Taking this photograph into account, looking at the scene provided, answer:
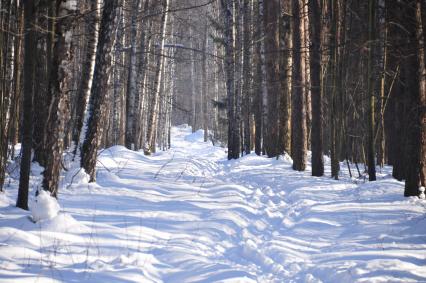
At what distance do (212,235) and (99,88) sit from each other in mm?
3783

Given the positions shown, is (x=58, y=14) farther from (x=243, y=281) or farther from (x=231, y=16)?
(x=231, y=16)

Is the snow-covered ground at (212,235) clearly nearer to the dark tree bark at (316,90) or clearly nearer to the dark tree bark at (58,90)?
the dark tree bark at (58,90)

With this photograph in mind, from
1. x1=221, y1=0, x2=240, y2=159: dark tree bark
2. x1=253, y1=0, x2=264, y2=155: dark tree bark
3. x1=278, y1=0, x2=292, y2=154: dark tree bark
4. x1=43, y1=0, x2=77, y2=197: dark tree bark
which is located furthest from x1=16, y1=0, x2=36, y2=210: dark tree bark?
x1=253, y1=0, x2=264, y2=155: dark tree bark

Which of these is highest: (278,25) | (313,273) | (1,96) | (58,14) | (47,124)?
(278,25)

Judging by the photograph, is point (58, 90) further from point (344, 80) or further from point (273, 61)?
point (273, 61)

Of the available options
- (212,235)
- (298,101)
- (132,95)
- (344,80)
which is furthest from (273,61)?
(212,235)

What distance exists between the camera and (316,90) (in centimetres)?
1075

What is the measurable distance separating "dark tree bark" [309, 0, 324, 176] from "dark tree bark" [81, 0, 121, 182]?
18.4ft

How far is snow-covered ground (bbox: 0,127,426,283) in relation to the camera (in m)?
3.94

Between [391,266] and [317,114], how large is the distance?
718 cm

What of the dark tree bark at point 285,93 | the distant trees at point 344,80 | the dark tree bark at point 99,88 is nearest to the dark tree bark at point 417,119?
the distant trees at point 344,80

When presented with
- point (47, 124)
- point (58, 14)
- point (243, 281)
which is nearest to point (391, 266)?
point (243, 281)

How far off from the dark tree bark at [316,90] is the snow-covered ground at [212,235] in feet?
7.09

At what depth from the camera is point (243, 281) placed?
3.87m
